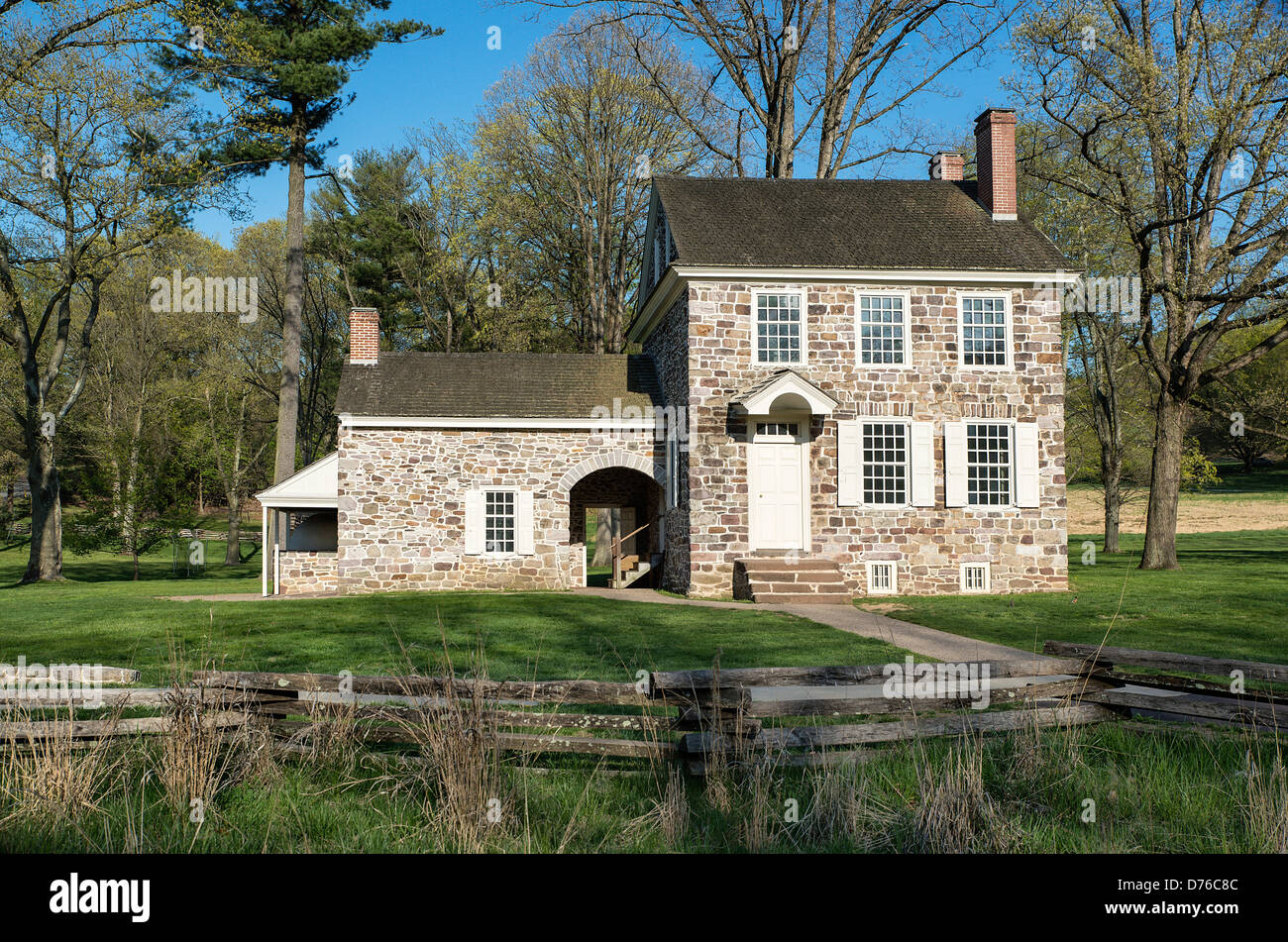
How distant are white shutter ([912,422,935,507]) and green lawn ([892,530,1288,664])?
6.73ft

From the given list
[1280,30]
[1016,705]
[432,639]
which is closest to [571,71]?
[1280,30]

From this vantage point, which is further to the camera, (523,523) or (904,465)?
(523,523)

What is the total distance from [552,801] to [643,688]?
848 millimetres

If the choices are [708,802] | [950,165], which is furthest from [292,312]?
[708,802]

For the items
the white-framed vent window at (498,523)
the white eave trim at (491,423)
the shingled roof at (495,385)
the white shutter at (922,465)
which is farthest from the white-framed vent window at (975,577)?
the white-framed vent window at (498,523)

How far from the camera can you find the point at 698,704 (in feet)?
18.6

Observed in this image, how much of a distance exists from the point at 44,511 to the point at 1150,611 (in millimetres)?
25249

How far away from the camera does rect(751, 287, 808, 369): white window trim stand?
18672 millimetres

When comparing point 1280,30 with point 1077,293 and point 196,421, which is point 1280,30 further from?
point 196,421

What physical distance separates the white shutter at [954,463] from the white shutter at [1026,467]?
1142 mm

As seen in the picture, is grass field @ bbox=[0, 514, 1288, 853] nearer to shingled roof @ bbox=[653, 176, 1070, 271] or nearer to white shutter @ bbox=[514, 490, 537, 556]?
white shutter @ bbox=[514, 490, 537, 556]

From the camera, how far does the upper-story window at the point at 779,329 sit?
61.6ft

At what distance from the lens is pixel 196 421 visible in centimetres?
3384

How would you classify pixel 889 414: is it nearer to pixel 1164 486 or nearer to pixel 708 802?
pixel 1164 486
